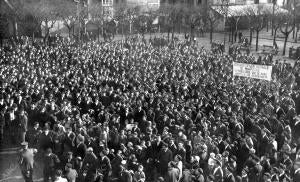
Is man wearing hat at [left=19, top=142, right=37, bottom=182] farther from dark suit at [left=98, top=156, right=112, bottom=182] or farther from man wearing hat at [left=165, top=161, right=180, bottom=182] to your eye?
man wearing hat at [left=165, top=161, right=180, bottom=182]

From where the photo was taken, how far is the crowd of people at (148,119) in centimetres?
1062

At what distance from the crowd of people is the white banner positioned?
1.73 ft

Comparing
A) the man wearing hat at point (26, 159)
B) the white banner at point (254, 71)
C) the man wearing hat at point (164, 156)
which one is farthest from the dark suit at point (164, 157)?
the white banner at point (254, 71)

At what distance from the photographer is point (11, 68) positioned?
2112cm

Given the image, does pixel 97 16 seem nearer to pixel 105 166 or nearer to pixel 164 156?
pixel 164 156

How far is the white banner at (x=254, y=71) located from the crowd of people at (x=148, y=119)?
527mm

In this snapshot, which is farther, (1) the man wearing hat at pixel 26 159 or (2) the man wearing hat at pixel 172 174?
(1) the man wearing hat at pixel 26 159

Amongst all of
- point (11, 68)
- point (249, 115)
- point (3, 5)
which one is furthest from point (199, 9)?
point (249, 115)

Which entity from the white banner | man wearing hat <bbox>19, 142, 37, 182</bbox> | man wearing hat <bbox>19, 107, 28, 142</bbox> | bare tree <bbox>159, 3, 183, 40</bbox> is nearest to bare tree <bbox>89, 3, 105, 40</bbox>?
bare tree <bbox>159, 3, 183, 40</bbox>

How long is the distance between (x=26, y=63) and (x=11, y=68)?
1.91m

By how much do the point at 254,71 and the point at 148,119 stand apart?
630cm

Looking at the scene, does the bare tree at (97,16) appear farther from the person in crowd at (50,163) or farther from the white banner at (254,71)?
the person in crowd at (50,163)

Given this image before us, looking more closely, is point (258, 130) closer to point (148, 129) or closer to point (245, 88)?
point (148, 129)

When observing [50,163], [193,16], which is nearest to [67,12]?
[193,16]
